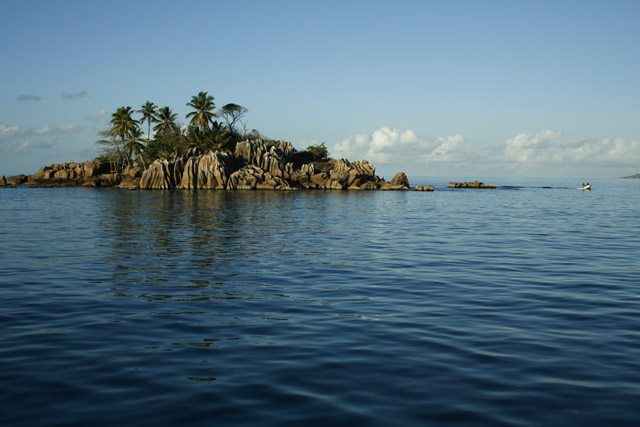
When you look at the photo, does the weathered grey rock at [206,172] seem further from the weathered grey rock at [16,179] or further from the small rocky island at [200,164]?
the weathered grey rock at [16,179]

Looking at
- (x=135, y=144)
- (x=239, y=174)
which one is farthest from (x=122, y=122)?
(x=239, y=174)

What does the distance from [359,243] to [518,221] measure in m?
19.5

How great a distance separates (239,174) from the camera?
3917 inches

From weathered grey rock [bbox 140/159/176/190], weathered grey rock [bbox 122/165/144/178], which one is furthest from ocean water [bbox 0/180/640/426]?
weathered grey rock [bbox 122/165/144/178]

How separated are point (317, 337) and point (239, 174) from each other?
299 feet

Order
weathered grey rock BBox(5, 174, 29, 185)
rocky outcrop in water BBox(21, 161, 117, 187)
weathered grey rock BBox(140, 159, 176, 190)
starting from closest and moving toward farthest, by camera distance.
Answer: weathered grey rock BBox(140, 159, 176, 190) → rocky outcrop in water BBox(21, 161, 117, 187) → weathered grey rock BBox(5, 174, 29, 185)

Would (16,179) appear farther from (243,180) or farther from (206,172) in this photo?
(243,180)

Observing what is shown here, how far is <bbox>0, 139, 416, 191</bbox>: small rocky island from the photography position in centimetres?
9962

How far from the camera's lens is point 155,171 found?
10000cm

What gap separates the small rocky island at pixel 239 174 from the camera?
99625 mm

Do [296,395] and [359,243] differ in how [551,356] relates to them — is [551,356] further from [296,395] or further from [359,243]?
[359,243]

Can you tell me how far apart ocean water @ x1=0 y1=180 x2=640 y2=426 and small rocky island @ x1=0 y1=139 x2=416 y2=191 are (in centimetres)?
7720

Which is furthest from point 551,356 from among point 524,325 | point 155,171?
point 155,171

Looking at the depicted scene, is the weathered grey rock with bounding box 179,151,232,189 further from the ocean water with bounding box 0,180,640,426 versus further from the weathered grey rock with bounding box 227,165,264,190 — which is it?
the ocean water with bounding box 0,180,640,426
